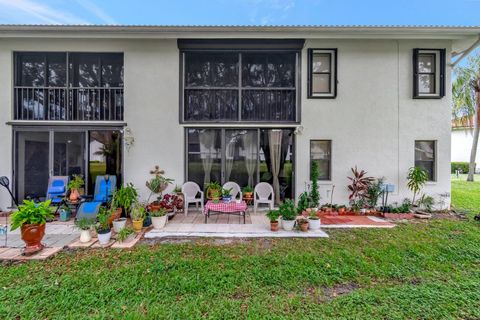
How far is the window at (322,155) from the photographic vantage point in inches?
283

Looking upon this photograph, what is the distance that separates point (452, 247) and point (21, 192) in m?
11.4

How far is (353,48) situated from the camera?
700cm

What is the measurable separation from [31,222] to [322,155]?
7.33m

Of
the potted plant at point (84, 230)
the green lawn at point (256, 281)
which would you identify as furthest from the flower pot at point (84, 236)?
the green lawn at point (256, 281)

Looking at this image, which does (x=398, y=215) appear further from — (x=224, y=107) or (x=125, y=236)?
(x=125, y=236)

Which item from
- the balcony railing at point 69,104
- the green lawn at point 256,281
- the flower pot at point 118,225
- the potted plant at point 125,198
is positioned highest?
the balcony railing at point 69,104

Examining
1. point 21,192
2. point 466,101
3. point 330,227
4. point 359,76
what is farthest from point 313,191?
point 466,101

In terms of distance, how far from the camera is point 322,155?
7219 mm

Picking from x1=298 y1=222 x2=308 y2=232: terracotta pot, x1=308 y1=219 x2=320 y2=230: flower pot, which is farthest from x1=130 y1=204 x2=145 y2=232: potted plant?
x1=308 y1=219 x2=320 y2=230: flower pot

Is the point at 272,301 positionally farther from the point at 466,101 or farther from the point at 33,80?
the point at 466,101

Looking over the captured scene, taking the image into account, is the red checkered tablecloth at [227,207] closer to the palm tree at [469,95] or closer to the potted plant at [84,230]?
the potted plant at [84,230]

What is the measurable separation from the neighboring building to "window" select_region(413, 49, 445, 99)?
3 centimetres

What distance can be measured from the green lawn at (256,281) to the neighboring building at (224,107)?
10.1 feet

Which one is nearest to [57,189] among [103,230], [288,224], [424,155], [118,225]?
[118,225]
